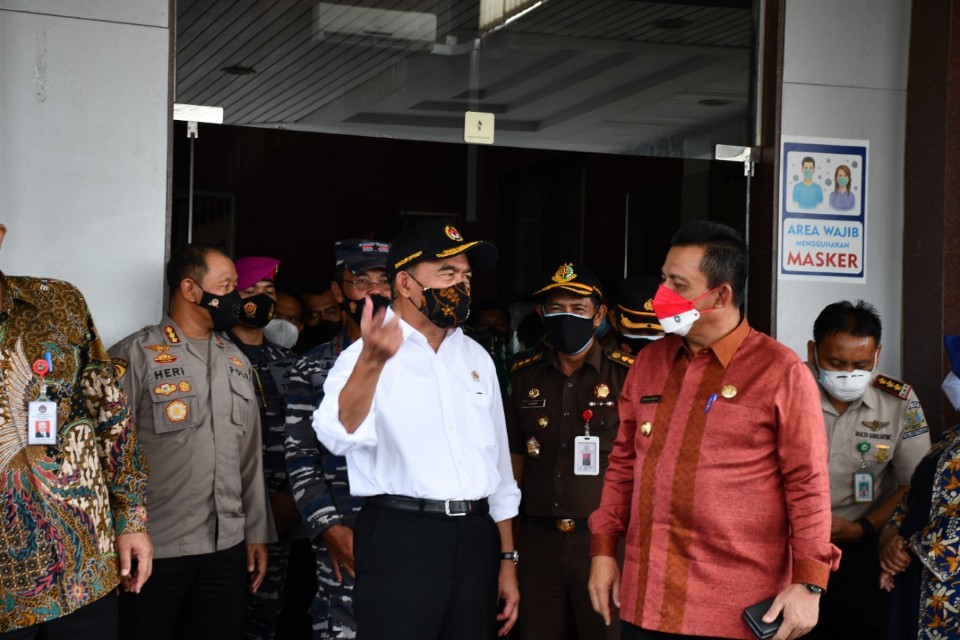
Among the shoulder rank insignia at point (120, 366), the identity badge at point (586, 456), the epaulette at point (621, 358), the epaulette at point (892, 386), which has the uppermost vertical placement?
the epaulette at point (621, 358)

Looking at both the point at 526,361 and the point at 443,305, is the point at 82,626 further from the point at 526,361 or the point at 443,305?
the point at 526,361

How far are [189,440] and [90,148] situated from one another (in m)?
1.22

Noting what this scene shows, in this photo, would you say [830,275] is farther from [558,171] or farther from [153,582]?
[558,171]

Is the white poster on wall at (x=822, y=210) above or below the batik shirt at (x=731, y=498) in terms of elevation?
above

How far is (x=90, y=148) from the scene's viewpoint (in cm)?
454

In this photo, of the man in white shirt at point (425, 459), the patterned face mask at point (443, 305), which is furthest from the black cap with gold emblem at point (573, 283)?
the patterned face mask at point (443, 305)

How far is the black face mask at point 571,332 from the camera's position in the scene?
15.6ft

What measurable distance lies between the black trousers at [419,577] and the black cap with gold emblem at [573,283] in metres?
1.60

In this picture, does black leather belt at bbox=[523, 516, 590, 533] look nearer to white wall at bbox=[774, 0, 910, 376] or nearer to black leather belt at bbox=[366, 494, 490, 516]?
black leather belt at bbox=[366, 494, 490, 516]

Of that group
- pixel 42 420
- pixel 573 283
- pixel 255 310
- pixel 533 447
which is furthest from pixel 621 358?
pixel 42 420

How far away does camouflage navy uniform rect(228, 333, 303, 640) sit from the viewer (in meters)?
5.03

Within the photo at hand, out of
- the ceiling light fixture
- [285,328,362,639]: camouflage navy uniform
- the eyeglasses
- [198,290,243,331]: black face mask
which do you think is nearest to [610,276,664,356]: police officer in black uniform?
the eyeglasses

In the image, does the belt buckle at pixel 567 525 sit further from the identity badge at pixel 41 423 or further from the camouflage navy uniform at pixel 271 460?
the identity badge at pixel 41 423

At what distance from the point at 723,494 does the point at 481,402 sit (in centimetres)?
84
